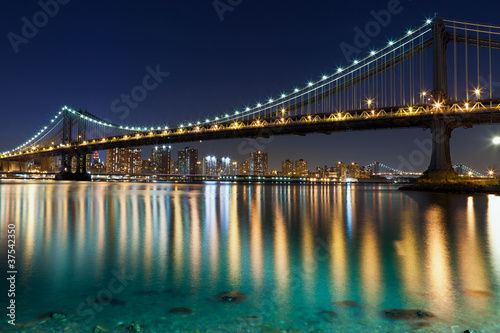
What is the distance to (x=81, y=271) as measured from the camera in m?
5.11

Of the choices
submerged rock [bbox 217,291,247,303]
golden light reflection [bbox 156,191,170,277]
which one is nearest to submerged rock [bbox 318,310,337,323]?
submerged rock [bbox 217,291,247,303]

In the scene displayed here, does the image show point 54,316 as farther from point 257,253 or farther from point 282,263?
point 257,253

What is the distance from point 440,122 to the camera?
3334 centimetres

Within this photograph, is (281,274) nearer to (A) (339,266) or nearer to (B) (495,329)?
(A) (339,266)

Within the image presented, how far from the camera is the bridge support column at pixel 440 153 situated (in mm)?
32562

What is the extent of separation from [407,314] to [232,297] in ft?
6.24

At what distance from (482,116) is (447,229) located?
29445 millimetres

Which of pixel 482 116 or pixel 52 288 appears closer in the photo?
pixel 52 288

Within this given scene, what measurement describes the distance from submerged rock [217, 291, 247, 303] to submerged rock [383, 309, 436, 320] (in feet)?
5.17

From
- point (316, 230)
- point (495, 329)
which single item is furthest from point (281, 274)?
point (316, 230)

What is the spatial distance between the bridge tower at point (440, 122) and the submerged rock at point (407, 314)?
33077mm

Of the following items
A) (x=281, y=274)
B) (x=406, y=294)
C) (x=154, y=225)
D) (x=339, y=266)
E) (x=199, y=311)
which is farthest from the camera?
(x=154, y=225)

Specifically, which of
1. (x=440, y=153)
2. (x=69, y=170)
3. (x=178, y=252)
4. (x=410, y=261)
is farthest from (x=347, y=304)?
(x=69, y=170)

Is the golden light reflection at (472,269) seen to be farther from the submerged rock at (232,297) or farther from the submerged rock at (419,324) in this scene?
the submerged rock at (232,297)
